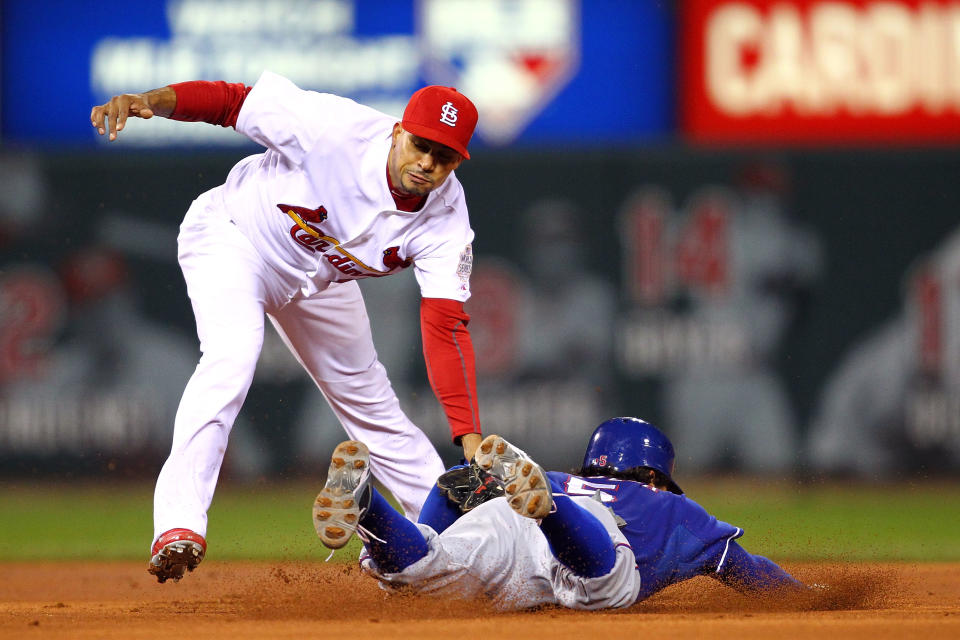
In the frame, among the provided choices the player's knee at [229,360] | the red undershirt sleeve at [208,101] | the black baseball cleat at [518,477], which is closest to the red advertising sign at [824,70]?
the red undershirt sleeve at [208,101]

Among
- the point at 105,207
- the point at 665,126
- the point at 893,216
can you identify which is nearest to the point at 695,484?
the point at 893,216

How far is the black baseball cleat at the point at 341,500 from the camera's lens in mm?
3363

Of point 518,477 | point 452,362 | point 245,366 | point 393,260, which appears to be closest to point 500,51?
point 393,260

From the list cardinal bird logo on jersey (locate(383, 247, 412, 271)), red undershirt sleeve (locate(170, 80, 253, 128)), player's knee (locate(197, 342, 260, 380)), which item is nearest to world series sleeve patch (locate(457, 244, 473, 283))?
cardinal bird logo on jersey (locate(383, 247, 412, 271))

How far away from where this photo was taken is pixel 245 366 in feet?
13.1

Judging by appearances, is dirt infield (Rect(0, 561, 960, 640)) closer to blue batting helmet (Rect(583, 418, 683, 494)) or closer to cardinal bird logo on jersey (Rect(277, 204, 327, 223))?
blue batting helmet (Rect(583, 418, 683, 494))

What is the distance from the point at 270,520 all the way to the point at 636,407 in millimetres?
2493

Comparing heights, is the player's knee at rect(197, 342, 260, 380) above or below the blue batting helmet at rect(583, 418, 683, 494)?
above

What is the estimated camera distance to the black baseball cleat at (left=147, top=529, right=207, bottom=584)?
3629 mm

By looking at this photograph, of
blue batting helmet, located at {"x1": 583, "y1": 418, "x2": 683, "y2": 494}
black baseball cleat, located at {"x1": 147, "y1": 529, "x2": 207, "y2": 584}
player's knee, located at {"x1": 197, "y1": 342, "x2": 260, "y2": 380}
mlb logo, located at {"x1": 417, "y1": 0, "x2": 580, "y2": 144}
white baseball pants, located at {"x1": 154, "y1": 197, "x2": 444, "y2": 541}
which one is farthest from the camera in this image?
mlb logo, located at {"x1": 417, "y1": 0, "x2": 580, "y2": 144}

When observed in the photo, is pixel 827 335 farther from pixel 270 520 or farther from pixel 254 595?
pixel 254 595

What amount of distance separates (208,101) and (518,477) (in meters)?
1.65

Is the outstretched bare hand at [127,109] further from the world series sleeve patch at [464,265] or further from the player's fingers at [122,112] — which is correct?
the world series sleeve patch at [464,265]

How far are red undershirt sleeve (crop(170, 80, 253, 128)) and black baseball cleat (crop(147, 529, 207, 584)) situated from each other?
131 cm
